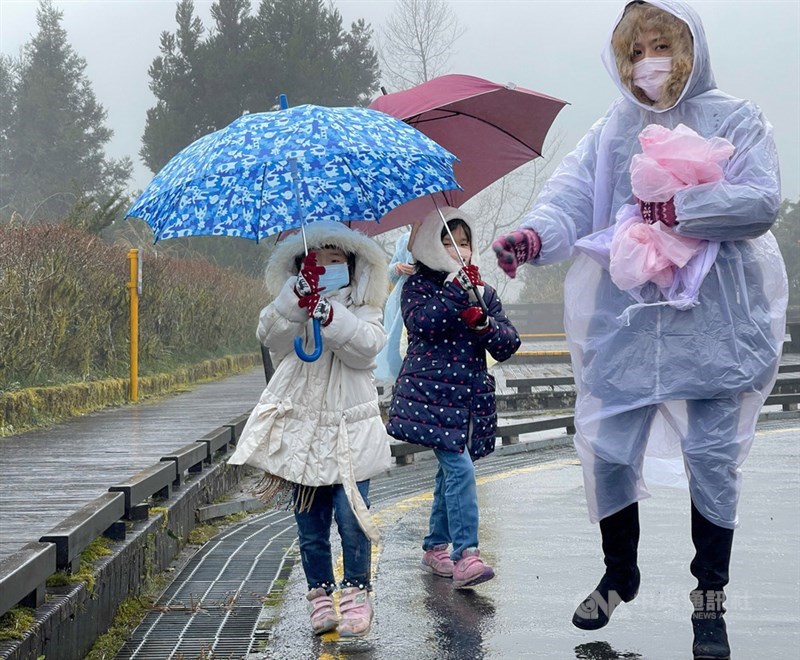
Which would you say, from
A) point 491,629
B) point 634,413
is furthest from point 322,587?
point 634,413

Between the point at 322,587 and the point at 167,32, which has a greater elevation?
the point at 167,32

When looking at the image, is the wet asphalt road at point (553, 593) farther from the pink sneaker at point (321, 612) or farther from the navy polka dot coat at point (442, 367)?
the navy polka dot coat at point (442, 367)

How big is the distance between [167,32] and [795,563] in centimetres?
4387

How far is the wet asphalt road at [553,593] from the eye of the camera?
16.2 ft

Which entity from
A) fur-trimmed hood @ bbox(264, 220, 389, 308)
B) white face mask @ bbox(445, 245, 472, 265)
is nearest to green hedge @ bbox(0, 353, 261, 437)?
white face mask @ bbox(445, 245, 472, 265)

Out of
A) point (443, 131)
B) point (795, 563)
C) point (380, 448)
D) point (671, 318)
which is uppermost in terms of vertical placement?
point (443, 131)

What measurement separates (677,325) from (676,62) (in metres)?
0.87

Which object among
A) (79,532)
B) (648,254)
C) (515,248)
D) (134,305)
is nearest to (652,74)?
(648,254)

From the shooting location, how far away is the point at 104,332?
1741 centimetres

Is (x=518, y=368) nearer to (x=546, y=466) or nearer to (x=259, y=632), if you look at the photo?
(x=546, y=466)

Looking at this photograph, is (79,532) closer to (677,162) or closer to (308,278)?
(308,278)

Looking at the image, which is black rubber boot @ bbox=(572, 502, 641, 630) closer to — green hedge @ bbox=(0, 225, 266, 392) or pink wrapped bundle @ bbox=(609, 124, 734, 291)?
pink wrapped bundle @ bbox=(609, 124, 734, 291)

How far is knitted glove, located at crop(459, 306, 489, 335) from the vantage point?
5.72 meters

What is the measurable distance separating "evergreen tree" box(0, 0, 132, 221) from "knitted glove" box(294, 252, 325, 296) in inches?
2044
